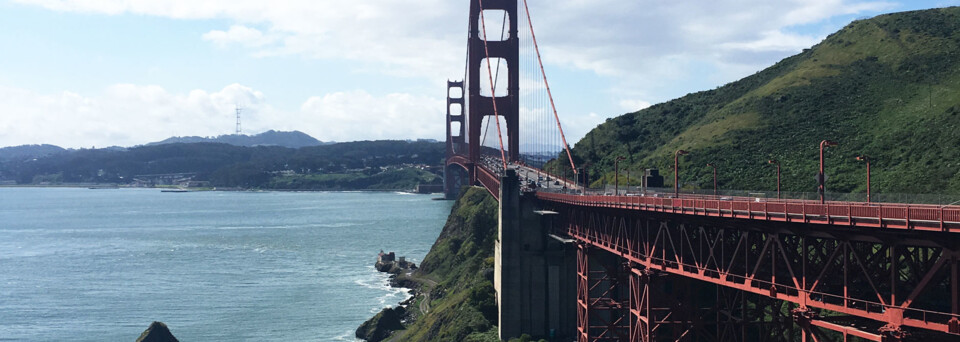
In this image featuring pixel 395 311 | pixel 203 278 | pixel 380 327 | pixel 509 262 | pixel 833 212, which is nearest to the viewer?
pixel 833 212

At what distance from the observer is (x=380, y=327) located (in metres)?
63.9

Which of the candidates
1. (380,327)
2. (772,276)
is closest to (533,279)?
(380,327)

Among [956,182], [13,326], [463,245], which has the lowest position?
[13,326]

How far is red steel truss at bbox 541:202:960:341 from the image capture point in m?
22.1

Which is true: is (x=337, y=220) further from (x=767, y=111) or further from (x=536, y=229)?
(x=536, y=229)

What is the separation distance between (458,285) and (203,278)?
37.6m

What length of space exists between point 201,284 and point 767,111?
59.2 meters

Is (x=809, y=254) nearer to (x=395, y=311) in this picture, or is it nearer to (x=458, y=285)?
(x=458, y=285)

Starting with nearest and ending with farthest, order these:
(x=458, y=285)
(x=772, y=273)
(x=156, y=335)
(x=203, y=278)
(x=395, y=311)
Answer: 1. (x=772, y=273)
2. (x=156, y=335)
3. (x=395, y=311)
4. (x=458, y=285)
5. (x=203, y=278)

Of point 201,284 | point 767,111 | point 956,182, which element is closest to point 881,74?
point 767,111

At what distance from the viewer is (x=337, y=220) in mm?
172000

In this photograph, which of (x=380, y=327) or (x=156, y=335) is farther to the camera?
(x=380, y=327)

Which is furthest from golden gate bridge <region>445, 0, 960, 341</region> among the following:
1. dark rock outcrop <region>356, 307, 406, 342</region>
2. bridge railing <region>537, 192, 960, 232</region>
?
dark rock outcrop <region>356, 307, 406, 342</region>

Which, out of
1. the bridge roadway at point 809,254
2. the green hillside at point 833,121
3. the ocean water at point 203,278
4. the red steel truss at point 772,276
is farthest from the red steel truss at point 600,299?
the ocean water at point 203,278
